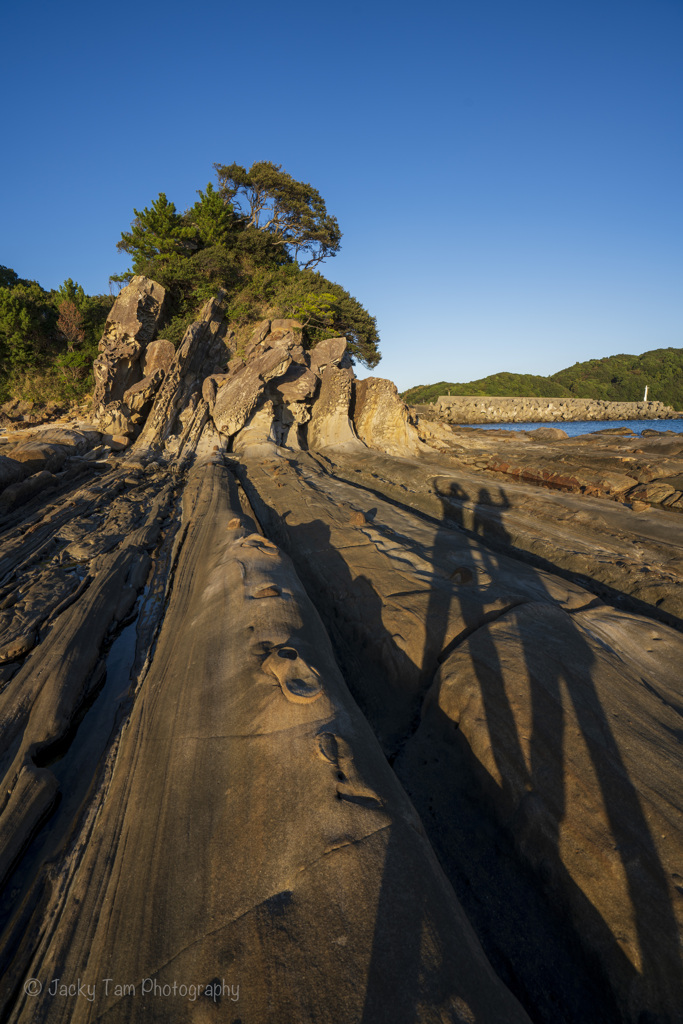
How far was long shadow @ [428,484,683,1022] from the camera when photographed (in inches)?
79.4

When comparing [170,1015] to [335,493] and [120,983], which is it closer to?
[120,983]

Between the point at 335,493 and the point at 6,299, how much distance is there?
2299cm

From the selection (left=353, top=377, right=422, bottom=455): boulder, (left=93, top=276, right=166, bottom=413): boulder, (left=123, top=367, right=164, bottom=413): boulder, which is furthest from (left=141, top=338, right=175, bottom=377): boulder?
(left=353, top=377, right=422, bottom=455): boulder

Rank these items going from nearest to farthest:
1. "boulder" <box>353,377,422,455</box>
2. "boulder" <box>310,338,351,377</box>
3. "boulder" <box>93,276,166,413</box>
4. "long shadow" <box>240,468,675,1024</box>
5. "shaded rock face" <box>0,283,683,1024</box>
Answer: "shaded rock face" <box>0,283,683,1024</box>
"long shadow" <box>240,468,675,1024</box>
"boulder" <box>353,377,422,455</box>
"boulder" <box>93,276,166,413</box>
"boulder" <box>310,338,351,377</box>

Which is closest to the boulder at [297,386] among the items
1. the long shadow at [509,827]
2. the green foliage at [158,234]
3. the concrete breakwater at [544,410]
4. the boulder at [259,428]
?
the boulder at [259,428]

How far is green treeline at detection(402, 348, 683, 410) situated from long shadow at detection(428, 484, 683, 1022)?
72.1m

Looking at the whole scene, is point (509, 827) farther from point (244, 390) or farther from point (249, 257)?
point (249, 257)

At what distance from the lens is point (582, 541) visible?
7.35 meters

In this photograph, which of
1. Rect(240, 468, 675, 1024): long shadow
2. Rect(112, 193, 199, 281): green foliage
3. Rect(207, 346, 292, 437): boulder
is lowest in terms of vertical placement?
Rect(240, 468, 675, 1024): long shadow

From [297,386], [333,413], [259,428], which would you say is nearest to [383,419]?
[333,413]

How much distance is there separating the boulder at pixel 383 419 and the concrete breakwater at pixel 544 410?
3976 centimetres

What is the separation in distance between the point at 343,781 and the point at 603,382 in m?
92.5

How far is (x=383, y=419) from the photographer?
17.6 meters

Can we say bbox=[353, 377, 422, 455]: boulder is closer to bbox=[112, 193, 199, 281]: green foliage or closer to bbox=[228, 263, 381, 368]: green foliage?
bbox=[228, 263, 381, 368]: green foliage
